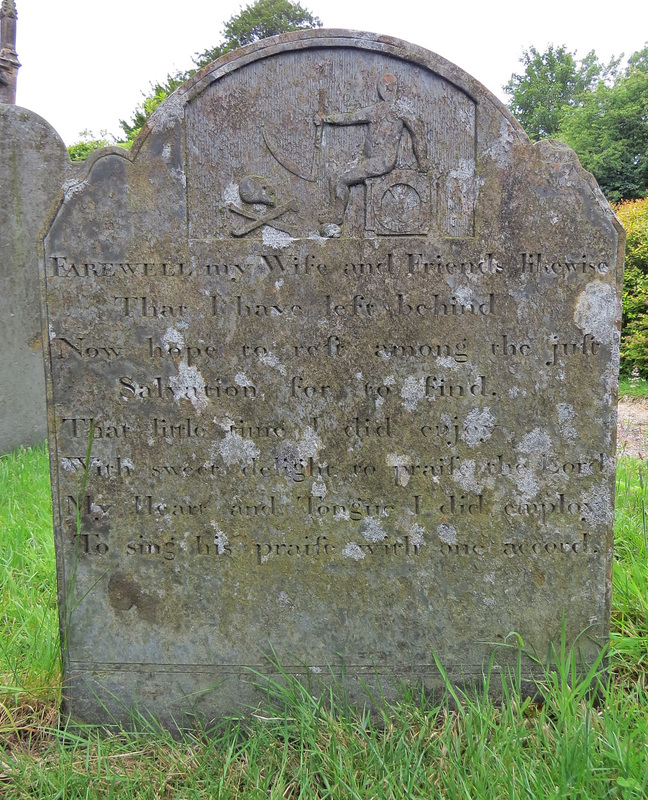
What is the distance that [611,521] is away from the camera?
2.34 metres

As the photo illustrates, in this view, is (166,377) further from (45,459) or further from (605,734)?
(45,459)

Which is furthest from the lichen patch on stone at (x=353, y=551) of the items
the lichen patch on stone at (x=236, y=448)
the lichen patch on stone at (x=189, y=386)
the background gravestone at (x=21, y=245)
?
the background gravestone at (x=21, y=245)

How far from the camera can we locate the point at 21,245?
520cm

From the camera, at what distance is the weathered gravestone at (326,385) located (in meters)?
2.22

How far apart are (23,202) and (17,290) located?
799 mm

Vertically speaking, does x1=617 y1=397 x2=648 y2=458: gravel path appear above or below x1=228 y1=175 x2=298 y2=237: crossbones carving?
below

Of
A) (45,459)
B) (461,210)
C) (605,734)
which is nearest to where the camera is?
(605,734)

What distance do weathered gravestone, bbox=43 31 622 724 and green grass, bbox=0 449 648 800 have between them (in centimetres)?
14

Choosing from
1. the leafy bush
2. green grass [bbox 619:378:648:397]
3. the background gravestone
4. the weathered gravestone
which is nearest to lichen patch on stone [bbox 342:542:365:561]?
the weathered gravestone

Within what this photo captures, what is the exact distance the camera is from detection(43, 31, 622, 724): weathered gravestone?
2223 mm

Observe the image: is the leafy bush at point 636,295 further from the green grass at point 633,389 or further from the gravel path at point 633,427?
the gravel path at point 633,427

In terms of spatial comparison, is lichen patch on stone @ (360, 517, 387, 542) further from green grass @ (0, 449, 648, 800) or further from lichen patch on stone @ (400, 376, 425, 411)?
green grass @ (0, 449, 648, 800)

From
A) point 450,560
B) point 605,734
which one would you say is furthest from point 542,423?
point 605,734

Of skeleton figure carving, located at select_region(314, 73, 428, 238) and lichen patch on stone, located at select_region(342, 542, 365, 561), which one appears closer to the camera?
skeleton figure carving, located at select_region(314, 73, 428, 238)
